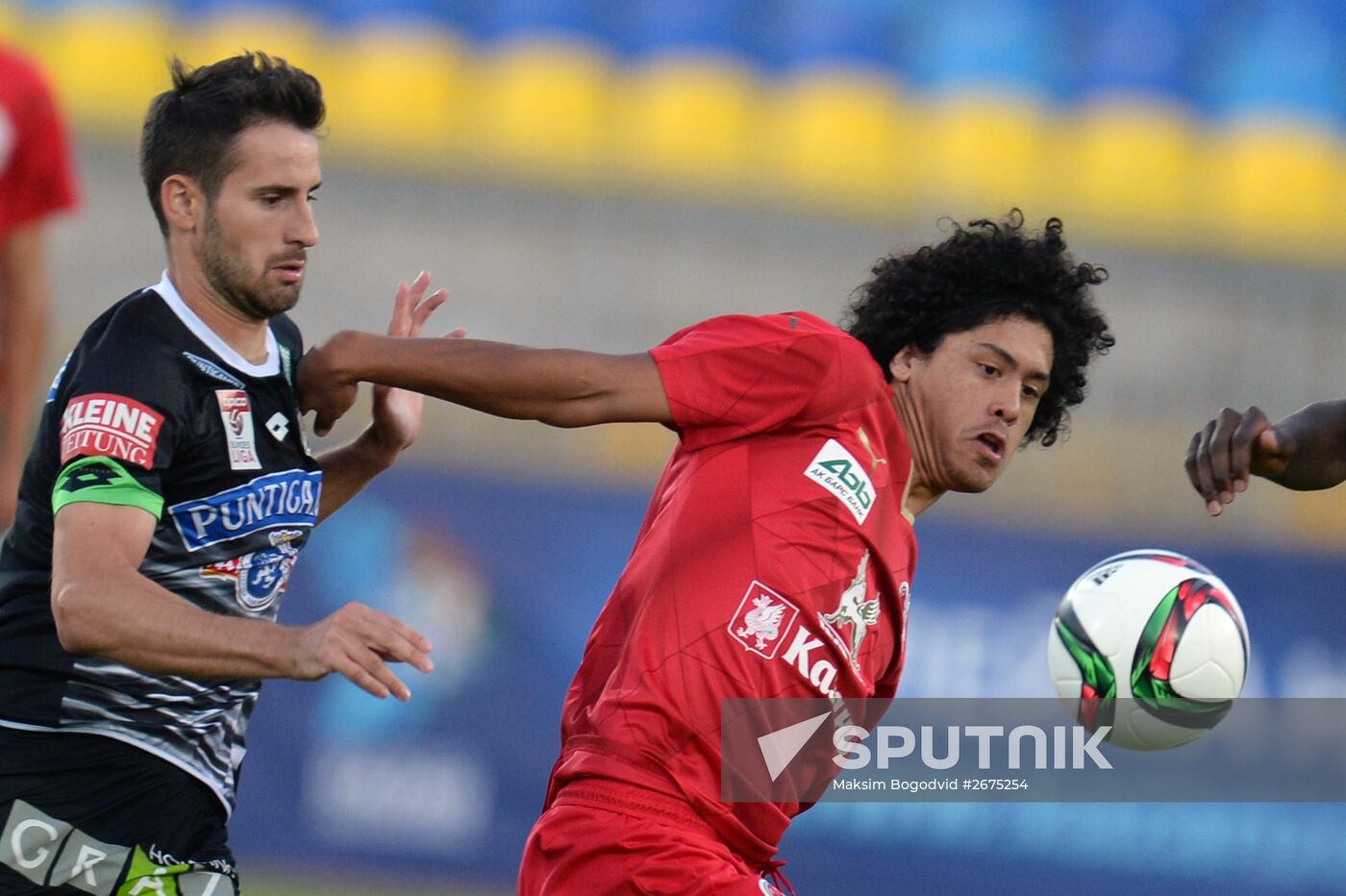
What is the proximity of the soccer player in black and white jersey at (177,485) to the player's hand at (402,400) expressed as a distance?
1.29 feet

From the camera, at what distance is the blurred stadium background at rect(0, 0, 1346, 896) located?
26.7 ft

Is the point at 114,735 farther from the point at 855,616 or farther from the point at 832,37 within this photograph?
the point at 832,37

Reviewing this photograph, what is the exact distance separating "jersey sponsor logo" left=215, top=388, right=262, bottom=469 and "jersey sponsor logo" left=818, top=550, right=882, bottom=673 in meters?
1.26

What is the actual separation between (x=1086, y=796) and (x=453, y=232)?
471 cm

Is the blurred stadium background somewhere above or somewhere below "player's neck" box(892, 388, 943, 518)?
above

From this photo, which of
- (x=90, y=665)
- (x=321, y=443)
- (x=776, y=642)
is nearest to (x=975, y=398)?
(x=776, y=642)

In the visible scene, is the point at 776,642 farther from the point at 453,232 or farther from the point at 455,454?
the point at 453,232

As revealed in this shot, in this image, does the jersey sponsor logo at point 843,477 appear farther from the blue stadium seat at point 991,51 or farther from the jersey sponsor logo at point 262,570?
the blue stadium seat at point 991,51

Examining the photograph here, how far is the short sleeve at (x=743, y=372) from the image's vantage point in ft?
12.0

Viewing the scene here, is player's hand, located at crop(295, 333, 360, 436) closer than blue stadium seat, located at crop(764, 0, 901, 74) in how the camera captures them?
Yes

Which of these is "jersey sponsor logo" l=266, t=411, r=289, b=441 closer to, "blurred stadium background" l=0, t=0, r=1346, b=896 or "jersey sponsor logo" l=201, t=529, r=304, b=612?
"jersey sponsor logo" l=201, t=529, r=304, b=612

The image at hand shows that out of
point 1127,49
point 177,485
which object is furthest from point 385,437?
point 1127,49

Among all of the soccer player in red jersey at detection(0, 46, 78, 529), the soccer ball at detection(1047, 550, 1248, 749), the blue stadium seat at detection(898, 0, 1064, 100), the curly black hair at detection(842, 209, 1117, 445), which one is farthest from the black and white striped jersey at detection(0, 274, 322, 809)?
the blue stadium seat at detection(898, 0, 1064, 100)

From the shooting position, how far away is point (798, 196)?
10453mm
